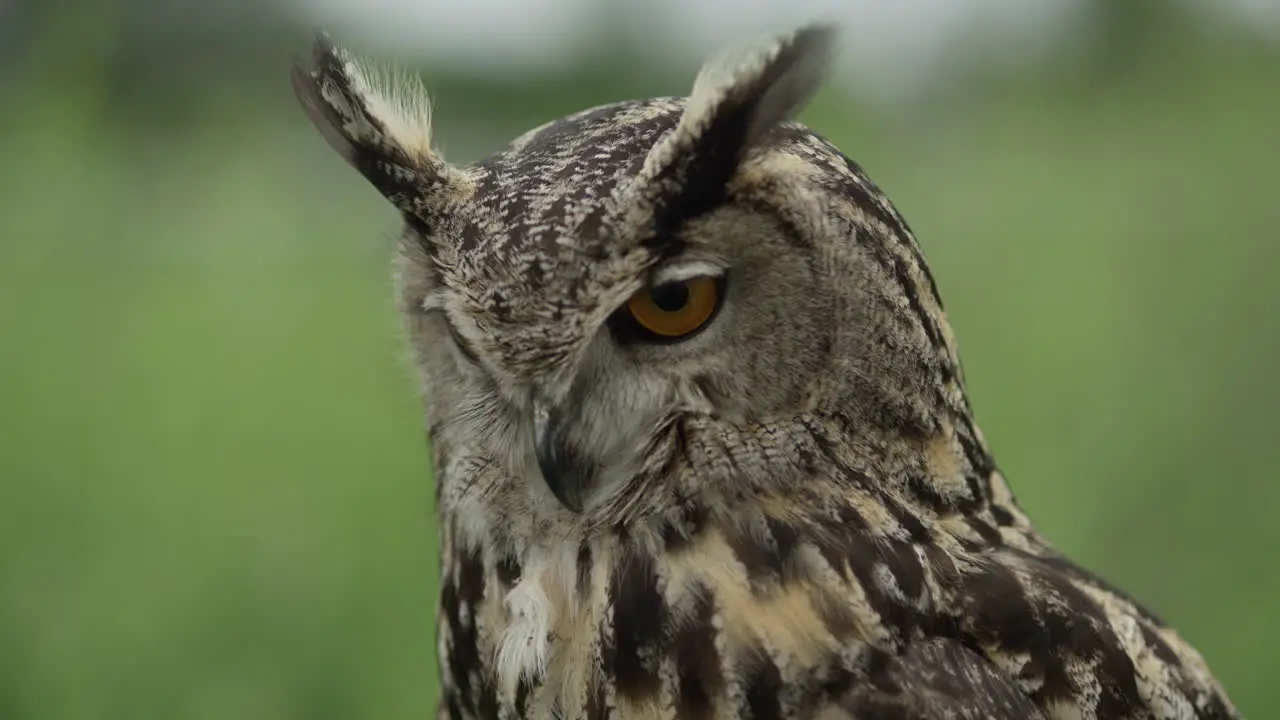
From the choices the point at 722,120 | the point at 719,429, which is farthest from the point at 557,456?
the point at 722,120

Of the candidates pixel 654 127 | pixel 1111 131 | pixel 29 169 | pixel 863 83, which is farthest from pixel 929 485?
pixel 1111 131

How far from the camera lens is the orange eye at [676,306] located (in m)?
0.97

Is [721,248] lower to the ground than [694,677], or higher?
higher

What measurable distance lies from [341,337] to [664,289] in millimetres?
2306

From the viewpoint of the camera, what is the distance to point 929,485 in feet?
3.62

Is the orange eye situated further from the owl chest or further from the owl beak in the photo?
the owl chest

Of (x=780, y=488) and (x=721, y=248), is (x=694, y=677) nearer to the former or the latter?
(x=780, y=488)

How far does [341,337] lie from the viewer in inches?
122

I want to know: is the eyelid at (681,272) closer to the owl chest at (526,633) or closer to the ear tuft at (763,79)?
the ear tuft at (763,79)

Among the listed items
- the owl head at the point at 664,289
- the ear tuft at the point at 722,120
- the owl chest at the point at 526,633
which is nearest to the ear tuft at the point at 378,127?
the owl head at the point at 664,289

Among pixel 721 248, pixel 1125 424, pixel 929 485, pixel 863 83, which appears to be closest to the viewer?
pixel 721 248

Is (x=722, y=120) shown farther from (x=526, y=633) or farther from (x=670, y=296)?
(x=526, y=633)

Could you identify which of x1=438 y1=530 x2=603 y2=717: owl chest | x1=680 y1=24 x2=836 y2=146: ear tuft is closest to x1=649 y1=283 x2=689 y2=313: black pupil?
x1=680 y1=24 x2=836 y2=146: ear tuft

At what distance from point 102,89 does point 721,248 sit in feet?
5.59
